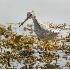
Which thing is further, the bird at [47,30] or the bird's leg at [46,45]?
the bird at [47,30]

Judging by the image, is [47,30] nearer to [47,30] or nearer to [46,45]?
[47,30]

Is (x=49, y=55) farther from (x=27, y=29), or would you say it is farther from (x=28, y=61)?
(x=27, y=29)

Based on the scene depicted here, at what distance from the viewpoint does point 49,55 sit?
507cm

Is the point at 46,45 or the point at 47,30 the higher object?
the point at 47,30

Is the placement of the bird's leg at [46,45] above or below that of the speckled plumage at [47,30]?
below

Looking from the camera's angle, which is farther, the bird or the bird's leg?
the bird

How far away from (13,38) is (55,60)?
0.92 metres

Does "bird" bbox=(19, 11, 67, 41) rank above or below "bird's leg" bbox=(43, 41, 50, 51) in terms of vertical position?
above

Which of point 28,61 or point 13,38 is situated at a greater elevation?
point 13,38

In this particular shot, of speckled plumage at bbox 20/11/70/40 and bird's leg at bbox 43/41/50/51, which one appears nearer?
bird's leg at bbox 43/41/50/51

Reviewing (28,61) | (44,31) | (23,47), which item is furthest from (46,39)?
(28,61)

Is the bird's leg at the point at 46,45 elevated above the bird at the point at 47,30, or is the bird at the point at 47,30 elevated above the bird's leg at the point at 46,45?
the bird at the point at 47,30

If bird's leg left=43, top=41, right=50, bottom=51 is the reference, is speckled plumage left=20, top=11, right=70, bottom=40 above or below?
above

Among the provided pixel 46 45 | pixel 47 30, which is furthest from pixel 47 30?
pixel 46 45
